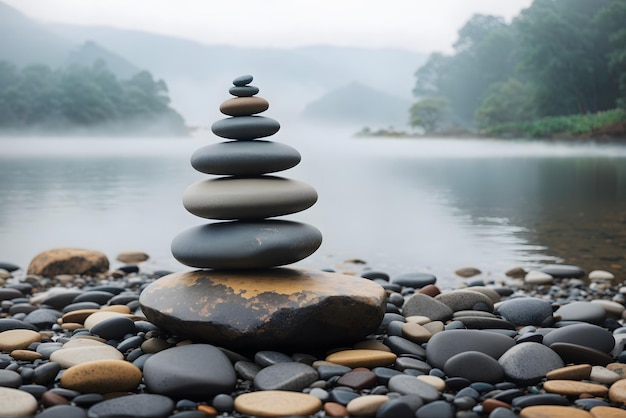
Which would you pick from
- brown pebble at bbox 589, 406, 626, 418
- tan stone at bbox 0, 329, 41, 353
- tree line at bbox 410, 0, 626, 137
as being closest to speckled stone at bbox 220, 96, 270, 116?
tan stone at bbox 0, 329, 41, 353

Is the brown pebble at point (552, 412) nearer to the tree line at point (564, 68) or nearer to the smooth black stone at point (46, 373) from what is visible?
the smooth black stone at point (46, 373)

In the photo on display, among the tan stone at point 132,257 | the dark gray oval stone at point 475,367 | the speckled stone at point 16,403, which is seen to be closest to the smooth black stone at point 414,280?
the dark gray oval stone at point 475,367

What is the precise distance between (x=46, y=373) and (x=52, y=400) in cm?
47

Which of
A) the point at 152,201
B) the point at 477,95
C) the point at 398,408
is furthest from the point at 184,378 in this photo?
the point at 477,95

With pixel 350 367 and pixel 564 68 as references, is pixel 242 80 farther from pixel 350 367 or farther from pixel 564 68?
pixel 564 68

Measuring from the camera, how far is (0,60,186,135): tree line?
4441 centimetres

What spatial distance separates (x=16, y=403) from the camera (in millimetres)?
3873

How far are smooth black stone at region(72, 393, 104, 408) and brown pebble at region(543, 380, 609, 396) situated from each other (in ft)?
8.96

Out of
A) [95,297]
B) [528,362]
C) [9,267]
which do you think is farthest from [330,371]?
[9,267]

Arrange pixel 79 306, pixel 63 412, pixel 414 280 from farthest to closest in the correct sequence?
pixel 414 280 → pixel 79 306 → pixel 63 412

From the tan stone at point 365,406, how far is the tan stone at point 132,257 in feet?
20.3

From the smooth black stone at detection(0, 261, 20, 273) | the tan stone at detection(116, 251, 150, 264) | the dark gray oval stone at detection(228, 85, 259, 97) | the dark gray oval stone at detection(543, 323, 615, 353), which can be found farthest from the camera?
the tan stone at detection(116, 251, 150, 264)

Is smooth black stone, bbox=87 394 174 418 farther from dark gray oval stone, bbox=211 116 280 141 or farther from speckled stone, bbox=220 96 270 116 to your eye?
speckled stone, bbox=220 96 270 116

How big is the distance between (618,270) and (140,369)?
20.9 ft
